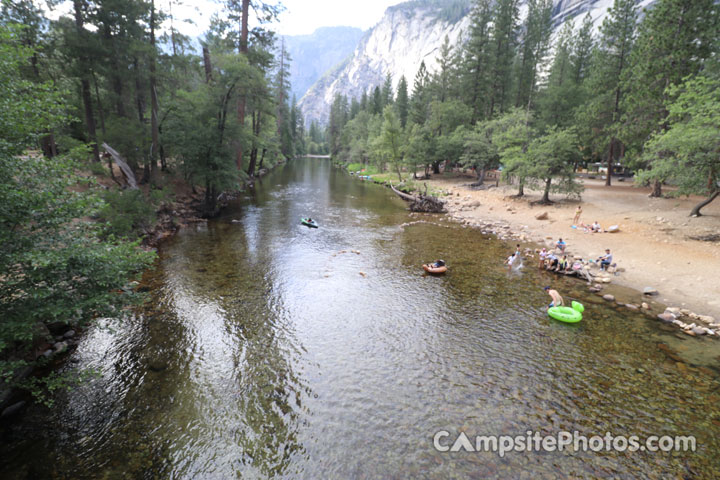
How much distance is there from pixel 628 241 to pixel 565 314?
1088cm

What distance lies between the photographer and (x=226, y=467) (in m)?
6.08

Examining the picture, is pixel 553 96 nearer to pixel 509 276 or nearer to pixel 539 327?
pixel 509 276

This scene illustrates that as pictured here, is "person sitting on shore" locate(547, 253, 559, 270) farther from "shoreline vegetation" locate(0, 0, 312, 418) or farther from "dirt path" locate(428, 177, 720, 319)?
"shoreline vegetation" locate(0, 0, 312, 418)

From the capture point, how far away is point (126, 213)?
16.9m

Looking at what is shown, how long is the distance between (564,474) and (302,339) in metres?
7.51

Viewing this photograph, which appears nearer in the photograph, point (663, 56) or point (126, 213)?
point (126, 213)

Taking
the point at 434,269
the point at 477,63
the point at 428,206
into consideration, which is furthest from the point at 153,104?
the point at 477,63

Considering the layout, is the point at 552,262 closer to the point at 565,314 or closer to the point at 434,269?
the point at 565,314

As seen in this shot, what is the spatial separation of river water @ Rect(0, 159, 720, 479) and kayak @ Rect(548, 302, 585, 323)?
0.93 feet

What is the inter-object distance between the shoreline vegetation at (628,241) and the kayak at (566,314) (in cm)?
270

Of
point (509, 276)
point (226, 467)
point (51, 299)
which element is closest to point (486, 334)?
point (509, 276)

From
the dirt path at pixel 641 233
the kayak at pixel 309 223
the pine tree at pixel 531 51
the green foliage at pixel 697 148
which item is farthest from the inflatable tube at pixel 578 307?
the pine tree at pixel 531 51

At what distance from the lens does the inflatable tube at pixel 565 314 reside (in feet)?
37.4

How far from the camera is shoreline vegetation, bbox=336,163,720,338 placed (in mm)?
12211
